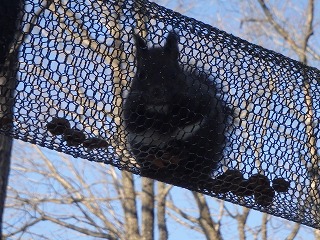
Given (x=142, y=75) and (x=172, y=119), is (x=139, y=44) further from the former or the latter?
(x=172, y=119)

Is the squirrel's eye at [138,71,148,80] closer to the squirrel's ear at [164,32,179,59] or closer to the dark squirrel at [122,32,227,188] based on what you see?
the dark squirrel at [122,32,227,188]

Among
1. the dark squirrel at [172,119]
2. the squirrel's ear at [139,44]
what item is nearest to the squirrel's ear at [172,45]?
the dark squirrel at [172,119]

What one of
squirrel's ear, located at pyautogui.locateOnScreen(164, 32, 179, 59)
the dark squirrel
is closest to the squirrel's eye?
the dark squirrel

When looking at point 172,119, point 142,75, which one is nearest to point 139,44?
point 142,75

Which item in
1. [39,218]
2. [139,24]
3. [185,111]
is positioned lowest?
[39,218]

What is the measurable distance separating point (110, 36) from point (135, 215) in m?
6.44

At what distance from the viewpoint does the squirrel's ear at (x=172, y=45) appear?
2355 mm

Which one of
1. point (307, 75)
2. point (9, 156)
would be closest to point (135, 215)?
point (9, 156)

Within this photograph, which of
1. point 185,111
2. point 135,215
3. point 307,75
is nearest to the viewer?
point 185,111

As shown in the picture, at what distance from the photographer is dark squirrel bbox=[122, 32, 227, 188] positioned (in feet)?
7.87

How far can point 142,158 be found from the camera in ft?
7.89

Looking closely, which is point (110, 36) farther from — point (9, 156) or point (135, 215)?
point (135, 215)

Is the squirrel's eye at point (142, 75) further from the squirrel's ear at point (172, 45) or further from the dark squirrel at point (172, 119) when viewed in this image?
the squirrel's ear at point (172, 45)

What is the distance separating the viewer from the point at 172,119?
2.45 metres
